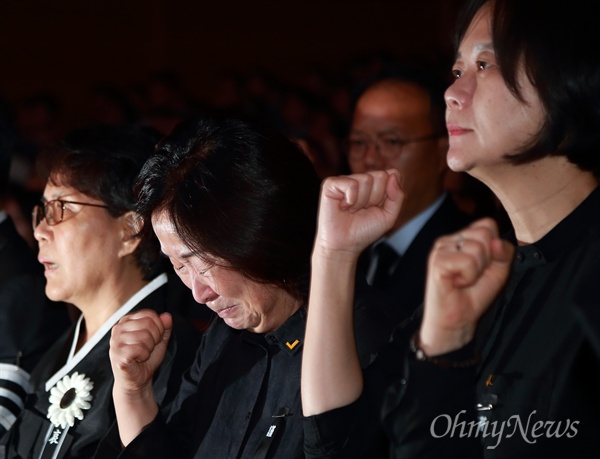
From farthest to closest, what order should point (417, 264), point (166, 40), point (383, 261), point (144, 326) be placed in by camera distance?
point (166, 40) < point (383, 261) < point (417, 264) < point (144, 326)

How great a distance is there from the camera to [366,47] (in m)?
7.88

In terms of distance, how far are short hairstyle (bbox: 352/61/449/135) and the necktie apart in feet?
1.35

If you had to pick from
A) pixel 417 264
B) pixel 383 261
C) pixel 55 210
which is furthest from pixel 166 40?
→ pixel 55 210

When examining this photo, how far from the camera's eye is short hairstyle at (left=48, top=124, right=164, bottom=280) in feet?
7.45

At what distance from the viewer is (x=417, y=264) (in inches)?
107

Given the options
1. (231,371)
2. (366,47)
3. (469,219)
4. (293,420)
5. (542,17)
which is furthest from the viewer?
(366,47)

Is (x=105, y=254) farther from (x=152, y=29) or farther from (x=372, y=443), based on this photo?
(x=152, y=29)

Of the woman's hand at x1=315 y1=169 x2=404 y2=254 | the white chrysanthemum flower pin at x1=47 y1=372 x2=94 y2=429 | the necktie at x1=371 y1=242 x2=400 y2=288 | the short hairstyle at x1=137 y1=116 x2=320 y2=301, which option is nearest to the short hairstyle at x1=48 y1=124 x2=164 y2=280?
the white chrysanthemum flower pin at x1=47 y1=372 x2=94 y2=429

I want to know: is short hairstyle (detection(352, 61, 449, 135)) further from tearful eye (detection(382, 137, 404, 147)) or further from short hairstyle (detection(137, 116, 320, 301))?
short hairstyle (detection(137, 116, 320, 301))

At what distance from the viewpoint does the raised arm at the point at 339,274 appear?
1.42 metres

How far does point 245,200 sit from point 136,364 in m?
0.43

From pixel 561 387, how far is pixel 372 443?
1.06 ft

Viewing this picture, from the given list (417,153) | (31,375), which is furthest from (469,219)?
(31,375)

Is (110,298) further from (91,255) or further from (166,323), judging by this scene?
(166,323)
